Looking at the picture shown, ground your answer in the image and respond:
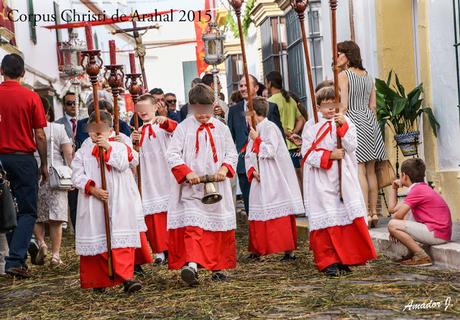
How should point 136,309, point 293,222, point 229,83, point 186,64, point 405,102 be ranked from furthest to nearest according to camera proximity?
point 186,64
point 229,83
point 405,102
point 293,222
point 136,309

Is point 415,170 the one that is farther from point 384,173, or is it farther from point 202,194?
point 384,173

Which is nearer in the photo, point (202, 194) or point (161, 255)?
point (202, 194)

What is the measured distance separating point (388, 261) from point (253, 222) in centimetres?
166

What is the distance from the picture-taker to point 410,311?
728cm

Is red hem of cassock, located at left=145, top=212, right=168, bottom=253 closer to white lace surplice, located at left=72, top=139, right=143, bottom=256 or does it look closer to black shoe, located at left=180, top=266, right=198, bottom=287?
white lace surplice, located at left=72, top=139, right=143, bottom=256

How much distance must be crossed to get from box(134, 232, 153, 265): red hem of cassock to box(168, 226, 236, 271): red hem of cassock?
0.96ft

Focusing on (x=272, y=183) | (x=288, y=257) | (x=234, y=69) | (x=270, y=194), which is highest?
(x=234, y=69)

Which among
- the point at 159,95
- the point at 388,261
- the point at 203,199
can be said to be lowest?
the point at 388,261

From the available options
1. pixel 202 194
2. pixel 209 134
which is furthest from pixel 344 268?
pixel 209 134

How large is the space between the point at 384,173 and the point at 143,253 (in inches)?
136

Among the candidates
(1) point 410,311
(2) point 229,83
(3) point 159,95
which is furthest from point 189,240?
(2) point 229,83

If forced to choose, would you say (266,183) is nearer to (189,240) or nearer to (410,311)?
(189,240)

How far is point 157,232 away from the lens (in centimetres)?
1184

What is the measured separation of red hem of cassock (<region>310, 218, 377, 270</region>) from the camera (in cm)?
955
